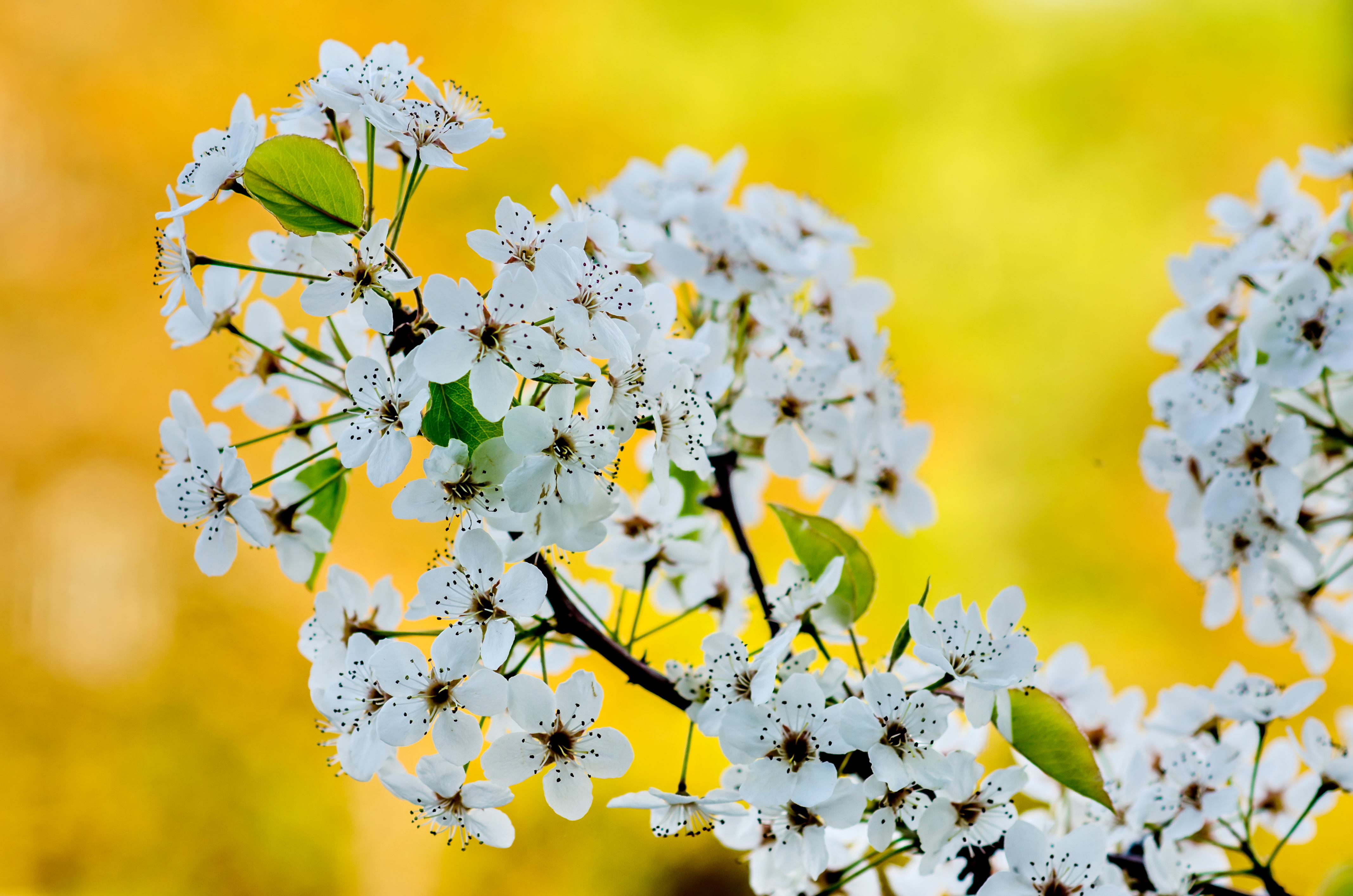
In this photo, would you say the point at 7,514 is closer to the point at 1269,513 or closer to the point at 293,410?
the point at 293,410

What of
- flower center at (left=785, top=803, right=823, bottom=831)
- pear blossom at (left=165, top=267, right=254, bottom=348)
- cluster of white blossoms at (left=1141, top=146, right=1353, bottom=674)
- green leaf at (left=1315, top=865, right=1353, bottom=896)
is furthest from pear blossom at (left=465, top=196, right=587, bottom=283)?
green leaf at (left=1315, top=865, right=1353, bottom=896)

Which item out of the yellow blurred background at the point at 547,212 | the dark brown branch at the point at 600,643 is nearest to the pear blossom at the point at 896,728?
the dark brown branch at the point at 600,643

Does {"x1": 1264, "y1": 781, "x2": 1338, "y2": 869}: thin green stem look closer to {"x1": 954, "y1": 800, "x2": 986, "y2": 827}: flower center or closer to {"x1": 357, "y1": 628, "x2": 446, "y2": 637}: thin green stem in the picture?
{"x1": 954, "y1": 800, "x2": 986, "y2": 827}: flower center

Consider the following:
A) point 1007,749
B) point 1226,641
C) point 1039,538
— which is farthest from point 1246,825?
point 1226,641

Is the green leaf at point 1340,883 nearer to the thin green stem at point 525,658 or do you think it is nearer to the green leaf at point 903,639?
the green leaf at point 903,639

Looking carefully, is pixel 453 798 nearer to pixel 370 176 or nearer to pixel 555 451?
pixel 555 451

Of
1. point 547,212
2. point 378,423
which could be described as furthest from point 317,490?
point 547,212
